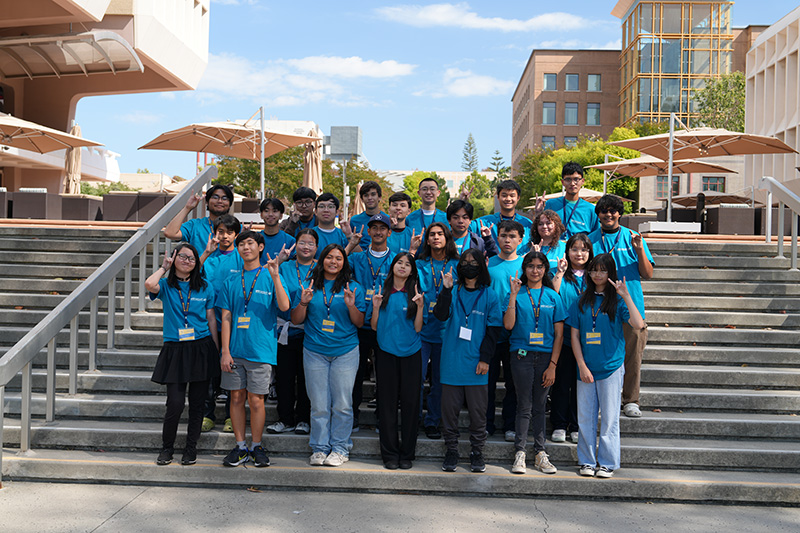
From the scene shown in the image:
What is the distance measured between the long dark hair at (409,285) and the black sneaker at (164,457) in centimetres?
219

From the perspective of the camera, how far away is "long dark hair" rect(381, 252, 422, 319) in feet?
19.3

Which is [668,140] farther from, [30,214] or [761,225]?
[30,214]

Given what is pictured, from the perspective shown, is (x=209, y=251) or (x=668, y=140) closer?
(x=209, y=251)

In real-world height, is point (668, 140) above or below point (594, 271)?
above

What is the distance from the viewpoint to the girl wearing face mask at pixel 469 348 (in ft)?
19.2

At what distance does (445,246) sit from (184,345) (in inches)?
94.4

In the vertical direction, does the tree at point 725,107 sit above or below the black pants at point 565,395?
above

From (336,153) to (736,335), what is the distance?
17387 cm

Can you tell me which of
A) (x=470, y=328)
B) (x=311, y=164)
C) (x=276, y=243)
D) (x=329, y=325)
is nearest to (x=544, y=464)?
(x=470, y=328)

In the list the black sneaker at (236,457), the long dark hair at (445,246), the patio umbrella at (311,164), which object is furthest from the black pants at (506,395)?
the patio umbrella at (311,164)

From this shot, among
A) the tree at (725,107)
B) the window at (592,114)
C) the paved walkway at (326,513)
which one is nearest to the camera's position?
the paved walkway at (326,513)

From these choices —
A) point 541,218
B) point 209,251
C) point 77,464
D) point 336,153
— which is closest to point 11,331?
point 77,464

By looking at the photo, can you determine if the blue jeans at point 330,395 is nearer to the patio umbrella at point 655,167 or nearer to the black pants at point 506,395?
the black pants at point 506,395

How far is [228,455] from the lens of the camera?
593cm
